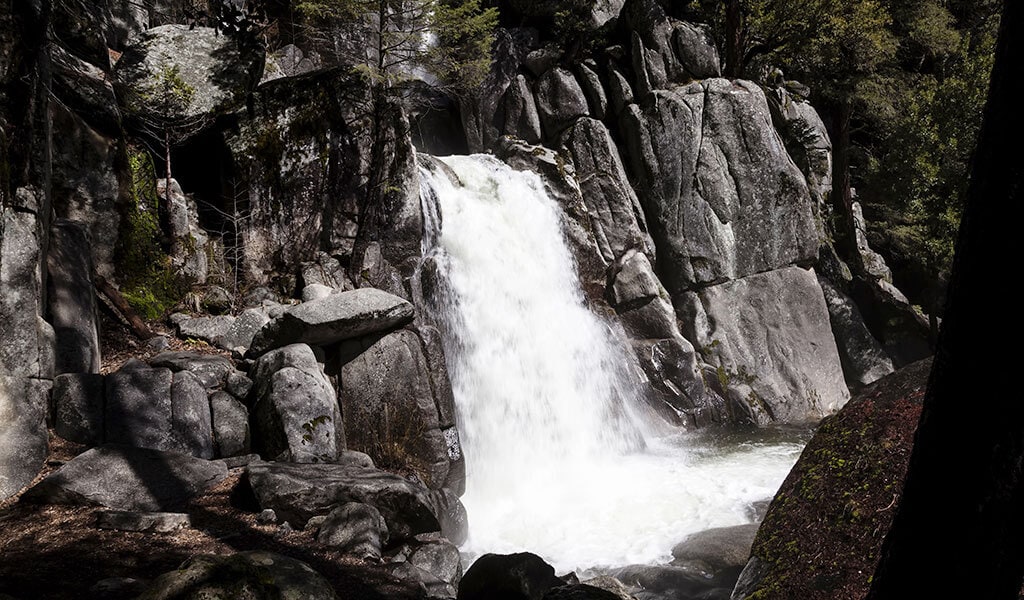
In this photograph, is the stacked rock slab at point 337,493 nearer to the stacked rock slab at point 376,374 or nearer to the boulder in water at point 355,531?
the boulder in water at point 355,531

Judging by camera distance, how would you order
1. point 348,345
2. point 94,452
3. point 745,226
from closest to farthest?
point 94,452, point 348,345, point 745,226

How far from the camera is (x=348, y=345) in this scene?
10609 millimetres

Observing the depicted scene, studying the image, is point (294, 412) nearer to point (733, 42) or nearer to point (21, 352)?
point (21, 352)

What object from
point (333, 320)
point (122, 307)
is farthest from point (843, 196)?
point (122, 307)

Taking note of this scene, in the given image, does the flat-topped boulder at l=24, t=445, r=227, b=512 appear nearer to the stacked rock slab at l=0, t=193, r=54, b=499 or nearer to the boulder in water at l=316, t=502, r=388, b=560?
the stacked rock slab at l=0, t=193, r=54, b=499

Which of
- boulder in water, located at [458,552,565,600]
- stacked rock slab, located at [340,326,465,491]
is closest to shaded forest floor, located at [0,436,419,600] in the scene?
boulder in water, located at [458,552,565,600]

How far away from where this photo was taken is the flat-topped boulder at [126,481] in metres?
6.21

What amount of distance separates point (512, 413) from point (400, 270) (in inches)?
162

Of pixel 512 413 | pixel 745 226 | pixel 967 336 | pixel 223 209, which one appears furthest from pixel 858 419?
pixel 745 226

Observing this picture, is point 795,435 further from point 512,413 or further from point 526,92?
point 526,92

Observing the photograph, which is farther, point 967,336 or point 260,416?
point 260,416

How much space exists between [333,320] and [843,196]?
1980 centimetres

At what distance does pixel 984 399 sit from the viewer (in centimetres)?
232

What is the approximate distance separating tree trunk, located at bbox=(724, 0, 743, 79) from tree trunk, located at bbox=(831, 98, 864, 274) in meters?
4.41
